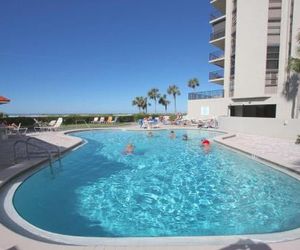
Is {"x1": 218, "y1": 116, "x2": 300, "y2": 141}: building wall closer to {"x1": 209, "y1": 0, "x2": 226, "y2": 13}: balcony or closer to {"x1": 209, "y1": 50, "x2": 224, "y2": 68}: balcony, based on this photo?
{"x1": 209, "y1": 50, "x2": 224, "y2": 68}: balcony

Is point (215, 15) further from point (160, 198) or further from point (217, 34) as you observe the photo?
point (160, 198)

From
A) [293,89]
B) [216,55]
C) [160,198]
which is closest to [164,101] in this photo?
[216,55]

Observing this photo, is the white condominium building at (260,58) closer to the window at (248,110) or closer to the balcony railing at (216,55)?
the window at (248,110)

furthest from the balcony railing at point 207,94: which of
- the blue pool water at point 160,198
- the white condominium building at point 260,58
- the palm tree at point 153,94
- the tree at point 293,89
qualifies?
the palm tree at point 153,94

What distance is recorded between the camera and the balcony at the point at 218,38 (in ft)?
88.8

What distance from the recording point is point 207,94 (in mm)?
27844

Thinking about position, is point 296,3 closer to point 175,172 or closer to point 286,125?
point 286,125

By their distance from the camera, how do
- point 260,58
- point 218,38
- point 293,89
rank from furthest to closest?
point 218,38 → point 260,58 → point 293,89

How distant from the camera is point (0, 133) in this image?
1353cm

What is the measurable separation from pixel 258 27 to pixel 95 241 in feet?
75.5

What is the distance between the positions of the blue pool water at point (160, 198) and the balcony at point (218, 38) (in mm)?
20590

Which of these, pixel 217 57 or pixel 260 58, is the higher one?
pixel 217 57

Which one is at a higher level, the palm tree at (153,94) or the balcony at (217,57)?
the balcony at (217,57)

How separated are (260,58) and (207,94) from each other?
760 centimetres
